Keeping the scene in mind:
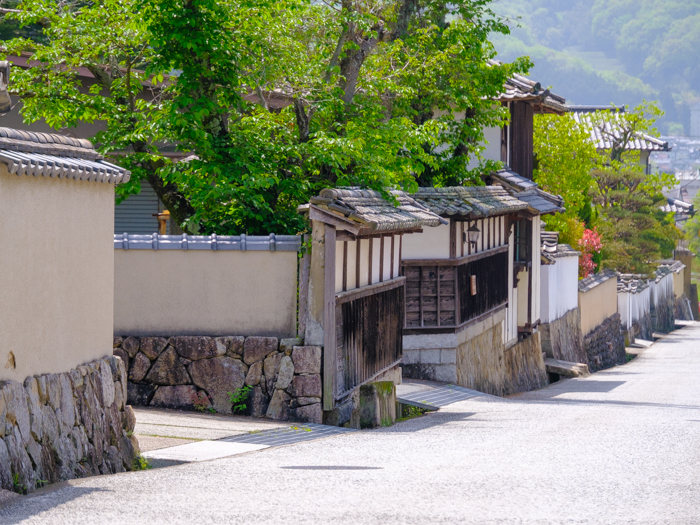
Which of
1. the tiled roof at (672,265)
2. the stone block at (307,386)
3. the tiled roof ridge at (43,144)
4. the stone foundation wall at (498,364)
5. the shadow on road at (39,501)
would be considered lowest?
the stone foundation wall at (498,364)

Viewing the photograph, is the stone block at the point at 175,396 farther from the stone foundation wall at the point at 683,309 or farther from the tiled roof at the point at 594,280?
the stone foundation wall at the point at 683,309

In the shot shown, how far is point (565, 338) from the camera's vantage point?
3191 cm

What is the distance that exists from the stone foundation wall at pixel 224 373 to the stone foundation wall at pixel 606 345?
82.8 ft

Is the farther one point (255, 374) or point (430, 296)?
point (430, 296)

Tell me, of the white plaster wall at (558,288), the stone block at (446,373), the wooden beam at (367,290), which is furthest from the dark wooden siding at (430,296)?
the white plaster wall at (558,288)

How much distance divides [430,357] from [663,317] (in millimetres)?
42194

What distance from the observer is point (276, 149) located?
13781 millimetres

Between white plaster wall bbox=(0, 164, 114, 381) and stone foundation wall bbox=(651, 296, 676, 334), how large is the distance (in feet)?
163

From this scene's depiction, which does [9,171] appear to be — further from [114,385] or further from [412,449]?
[412,449]

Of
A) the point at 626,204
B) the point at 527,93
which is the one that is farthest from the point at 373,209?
the point at 626,204

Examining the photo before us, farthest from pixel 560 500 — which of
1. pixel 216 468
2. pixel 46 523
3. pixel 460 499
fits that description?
pixel 46 523

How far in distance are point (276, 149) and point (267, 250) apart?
2.25 meters

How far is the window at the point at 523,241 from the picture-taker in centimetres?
2559

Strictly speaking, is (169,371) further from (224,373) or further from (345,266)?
(345,266)
